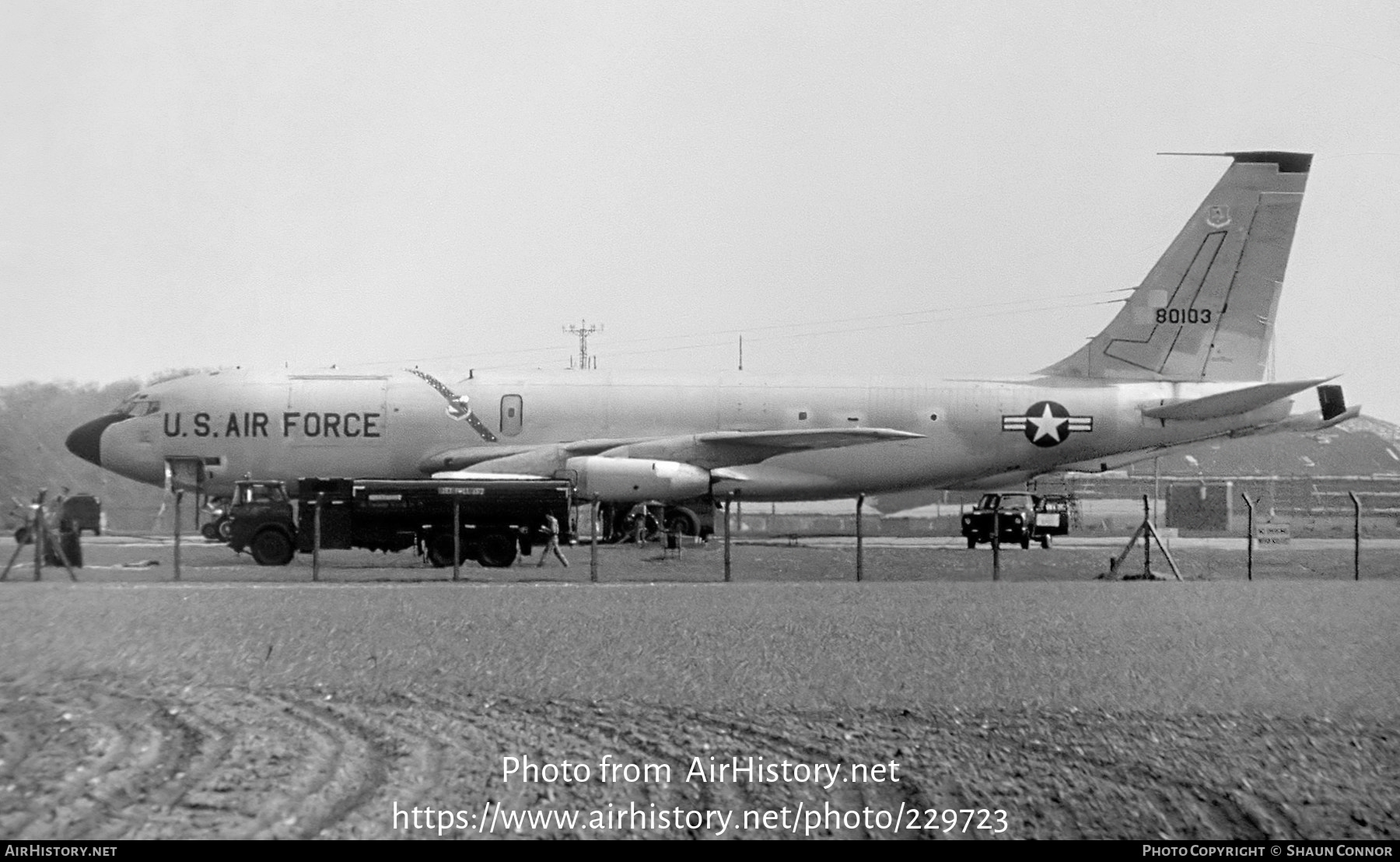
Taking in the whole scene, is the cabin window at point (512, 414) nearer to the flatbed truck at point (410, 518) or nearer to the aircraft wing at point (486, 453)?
the aircraft wing at point (486, 453)

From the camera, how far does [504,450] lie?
31969mm

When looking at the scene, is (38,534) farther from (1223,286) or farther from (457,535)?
(1223,286)

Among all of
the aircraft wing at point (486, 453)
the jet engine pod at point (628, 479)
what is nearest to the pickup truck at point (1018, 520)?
the jet engine pod at point (628, 479)

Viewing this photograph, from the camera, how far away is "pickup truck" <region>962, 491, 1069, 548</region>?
110 feet

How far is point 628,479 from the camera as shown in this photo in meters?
29.4

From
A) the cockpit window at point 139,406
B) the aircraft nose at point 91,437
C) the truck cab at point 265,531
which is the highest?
the cockpit window at point 139,406

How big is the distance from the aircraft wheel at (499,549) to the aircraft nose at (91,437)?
13.6 metres

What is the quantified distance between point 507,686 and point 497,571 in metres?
11.6

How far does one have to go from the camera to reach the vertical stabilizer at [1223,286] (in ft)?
Result: 112

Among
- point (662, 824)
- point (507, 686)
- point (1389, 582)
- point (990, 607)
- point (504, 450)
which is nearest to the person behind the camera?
point (662, 824)

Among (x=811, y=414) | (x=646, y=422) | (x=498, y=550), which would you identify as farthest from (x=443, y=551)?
(x=811, y=414)

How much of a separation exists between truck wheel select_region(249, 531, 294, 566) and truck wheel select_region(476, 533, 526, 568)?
11.6ft

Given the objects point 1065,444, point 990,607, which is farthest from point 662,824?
point 1065,444

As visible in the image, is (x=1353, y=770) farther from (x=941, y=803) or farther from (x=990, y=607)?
(x=990, y=607)
